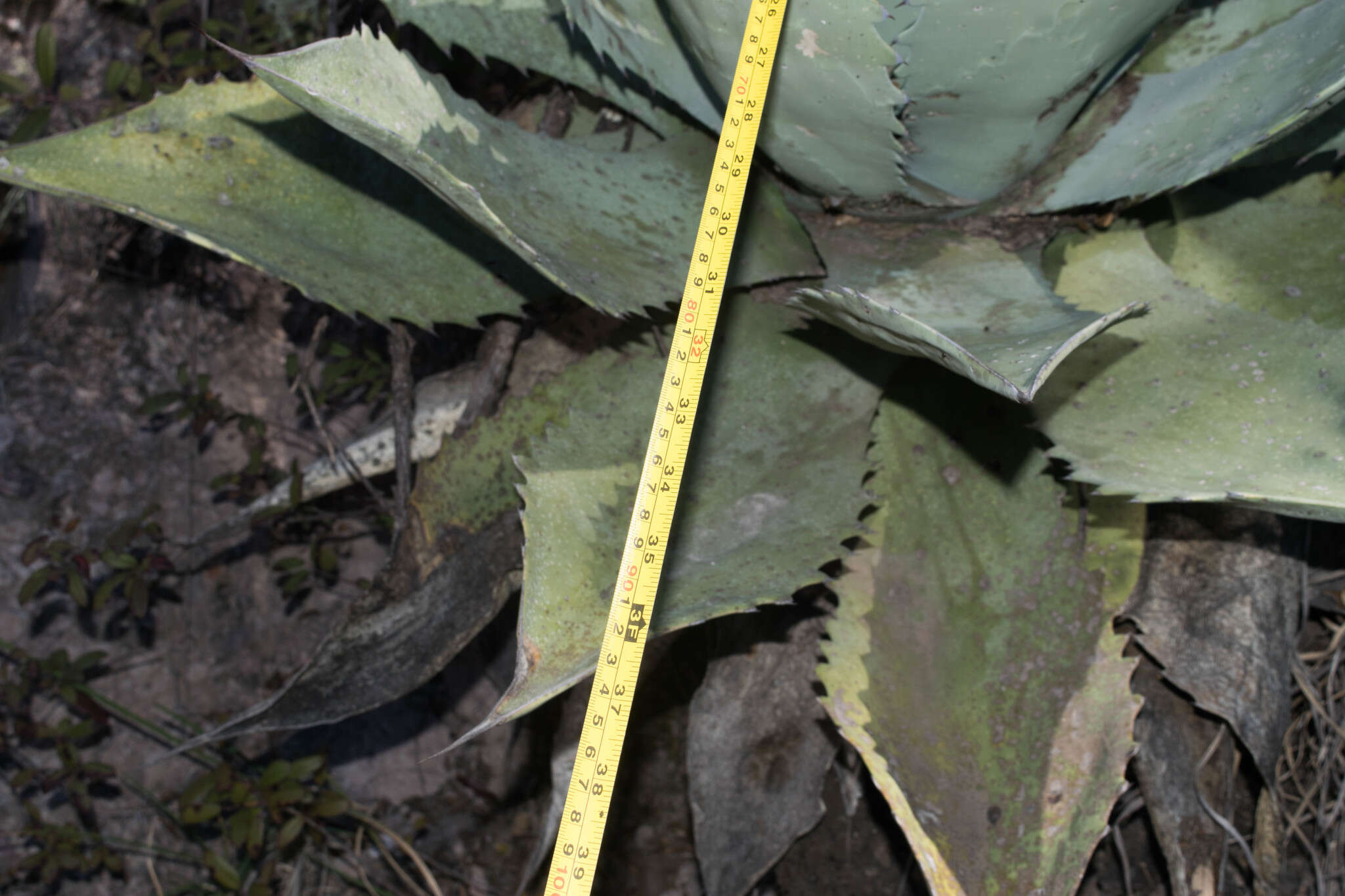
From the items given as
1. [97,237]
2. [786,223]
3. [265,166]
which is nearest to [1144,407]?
[786,223]

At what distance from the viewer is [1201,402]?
35.4 inches

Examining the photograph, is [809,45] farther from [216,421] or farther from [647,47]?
[216,421]

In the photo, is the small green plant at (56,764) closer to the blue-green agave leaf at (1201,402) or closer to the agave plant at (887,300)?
the agave plant at (887,300)

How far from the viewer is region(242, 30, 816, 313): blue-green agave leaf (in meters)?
0.75

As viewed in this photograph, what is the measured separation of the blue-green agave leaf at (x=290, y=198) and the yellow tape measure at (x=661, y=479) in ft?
0.71

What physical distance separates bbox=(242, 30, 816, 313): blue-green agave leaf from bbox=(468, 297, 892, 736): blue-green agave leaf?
10 cm

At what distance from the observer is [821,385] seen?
1042 mm

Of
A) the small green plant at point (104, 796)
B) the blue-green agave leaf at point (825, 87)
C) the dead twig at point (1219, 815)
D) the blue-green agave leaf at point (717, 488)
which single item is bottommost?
the small green plant at point (104, 796)

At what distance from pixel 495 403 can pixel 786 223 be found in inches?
15.5

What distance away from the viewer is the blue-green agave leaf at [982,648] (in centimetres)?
89

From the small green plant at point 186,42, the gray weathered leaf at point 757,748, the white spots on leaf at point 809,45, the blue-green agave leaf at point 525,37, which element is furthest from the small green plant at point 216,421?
the white spots on leaf at point 809,45

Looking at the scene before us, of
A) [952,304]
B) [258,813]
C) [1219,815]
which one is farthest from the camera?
[258,813]

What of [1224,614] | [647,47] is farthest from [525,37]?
[1224,614]

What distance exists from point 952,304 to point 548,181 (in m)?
0.42
